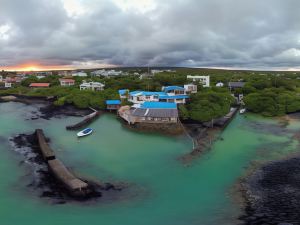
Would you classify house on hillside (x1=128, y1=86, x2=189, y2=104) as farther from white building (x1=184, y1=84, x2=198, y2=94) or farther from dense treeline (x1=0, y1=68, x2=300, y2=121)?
white building (x1=184, y1=84, x2=198, y2=94)

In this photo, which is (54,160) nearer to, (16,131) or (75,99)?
(16,131)

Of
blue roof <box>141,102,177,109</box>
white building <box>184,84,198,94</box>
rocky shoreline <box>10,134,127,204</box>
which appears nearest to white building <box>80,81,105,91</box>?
white building <box>184,84,198,94</box>

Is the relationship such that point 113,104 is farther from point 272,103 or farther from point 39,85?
point 39,85

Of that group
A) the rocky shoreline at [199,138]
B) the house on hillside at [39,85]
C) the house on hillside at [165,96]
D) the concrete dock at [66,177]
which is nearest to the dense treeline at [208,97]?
the house on hillside at [165,96]

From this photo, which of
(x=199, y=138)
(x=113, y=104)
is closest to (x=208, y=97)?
(x=199, y=138)

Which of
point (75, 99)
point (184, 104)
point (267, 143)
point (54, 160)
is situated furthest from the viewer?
point (75, 99)

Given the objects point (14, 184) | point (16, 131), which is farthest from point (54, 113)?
point (14, 184)
